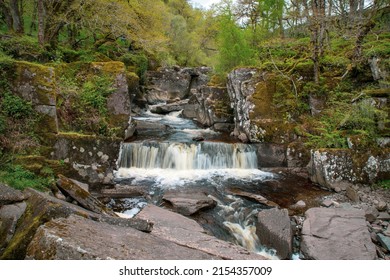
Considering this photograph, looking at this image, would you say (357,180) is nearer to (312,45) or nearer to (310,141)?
(310,141)

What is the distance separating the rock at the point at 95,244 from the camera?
284 cm

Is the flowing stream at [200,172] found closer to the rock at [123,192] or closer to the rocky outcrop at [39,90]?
the rock at [123,192]

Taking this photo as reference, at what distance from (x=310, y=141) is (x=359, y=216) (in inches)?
171

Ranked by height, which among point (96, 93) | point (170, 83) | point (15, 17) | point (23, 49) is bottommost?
point (96, 93)

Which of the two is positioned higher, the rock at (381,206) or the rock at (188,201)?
the rock at (188,201)

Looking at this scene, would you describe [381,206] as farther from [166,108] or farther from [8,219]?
[166,108]

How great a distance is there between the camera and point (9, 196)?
4277mm

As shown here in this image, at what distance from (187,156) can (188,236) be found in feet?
19.4

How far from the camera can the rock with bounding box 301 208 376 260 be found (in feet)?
16.2

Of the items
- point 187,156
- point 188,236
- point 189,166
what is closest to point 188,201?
point 188,236

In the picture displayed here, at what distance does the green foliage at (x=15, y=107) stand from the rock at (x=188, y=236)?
4904 millimetres

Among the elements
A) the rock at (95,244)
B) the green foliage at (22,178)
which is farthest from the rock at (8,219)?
the green foliage at (22,178)

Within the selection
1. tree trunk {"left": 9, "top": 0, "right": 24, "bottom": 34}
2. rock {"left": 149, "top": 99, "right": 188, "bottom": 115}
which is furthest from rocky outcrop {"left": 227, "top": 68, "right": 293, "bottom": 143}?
tree trunk {"left": 9, "top": 0, "right": 24, "bottom": 34}

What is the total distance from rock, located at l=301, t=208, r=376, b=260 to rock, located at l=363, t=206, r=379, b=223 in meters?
0.29
